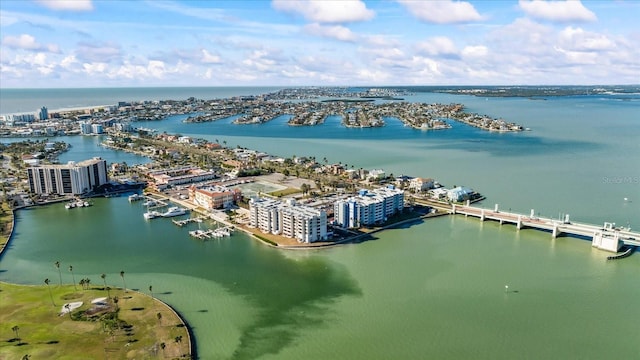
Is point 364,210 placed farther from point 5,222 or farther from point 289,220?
point 5,222

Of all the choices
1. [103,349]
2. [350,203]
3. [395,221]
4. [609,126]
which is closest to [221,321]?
[103,349]

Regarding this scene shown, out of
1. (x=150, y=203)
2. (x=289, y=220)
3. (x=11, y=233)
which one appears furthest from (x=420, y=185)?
(x=11, y=233)

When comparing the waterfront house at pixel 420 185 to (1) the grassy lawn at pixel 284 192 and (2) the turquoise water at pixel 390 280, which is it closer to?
(2) the turquoise water at pixel 390 280

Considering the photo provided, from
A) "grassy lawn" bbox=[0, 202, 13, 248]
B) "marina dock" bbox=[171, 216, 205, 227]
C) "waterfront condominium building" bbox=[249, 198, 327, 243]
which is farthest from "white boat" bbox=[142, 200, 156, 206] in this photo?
"waterfront condominium building" bbox=[249, 198, 327, 243]

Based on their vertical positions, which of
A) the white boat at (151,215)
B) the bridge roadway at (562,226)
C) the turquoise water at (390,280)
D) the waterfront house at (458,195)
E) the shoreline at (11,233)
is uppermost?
the waterfront house at (458,195)

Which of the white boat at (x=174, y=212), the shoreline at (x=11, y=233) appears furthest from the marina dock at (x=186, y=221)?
the shoreline at (x=11, y=233)

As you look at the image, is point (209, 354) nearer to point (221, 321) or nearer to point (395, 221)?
point (221, 321)
